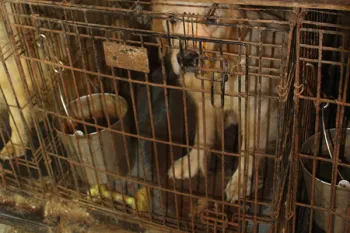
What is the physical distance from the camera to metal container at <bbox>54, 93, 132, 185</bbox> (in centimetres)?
187

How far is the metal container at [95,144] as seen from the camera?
1.87m

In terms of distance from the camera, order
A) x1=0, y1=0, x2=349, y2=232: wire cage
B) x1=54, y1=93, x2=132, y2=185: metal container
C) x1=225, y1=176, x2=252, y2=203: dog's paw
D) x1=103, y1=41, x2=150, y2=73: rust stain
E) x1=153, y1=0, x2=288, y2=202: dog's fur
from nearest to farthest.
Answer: x1=103, y1=41, x2=150, y2=73: rust stain, x1=0, y1=0, x2=349, y2=232: wire cage, x1=153, y1=0, x2=288, y2=202: dog's fur, x1=54, y1=93, x2=132, y2=185: metal container, x1=225, y1=176, x2=252, y2=203: dog's paw

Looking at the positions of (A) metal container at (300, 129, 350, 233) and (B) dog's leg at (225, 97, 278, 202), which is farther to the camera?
(B) dog's leg at (225, 97, 278, 202)

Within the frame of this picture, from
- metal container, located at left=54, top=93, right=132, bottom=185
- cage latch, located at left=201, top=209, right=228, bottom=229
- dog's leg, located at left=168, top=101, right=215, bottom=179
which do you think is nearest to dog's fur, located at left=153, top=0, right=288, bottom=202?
dog's leg, located at left=168, top=101, right=215, bottom=179

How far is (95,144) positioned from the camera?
1947 mm

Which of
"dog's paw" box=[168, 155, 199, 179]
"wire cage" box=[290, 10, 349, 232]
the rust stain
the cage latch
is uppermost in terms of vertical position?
the rust stain

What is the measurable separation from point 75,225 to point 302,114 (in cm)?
108

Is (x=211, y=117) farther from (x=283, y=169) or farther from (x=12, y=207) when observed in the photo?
(x=12, y=207)

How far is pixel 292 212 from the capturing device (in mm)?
1556

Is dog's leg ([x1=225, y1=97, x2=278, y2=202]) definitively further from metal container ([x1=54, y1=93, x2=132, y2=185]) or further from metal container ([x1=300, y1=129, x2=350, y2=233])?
metal container ([x1=54, y1=93, x2=132, y2=185])

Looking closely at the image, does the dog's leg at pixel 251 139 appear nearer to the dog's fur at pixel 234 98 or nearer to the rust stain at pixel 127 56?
the dog's fur at pixel 234 98

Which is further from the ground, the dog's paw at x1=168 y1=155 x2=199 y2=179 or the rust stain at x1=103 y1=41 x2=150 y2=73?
the rust stain at x1=103 y1=41 x2=150 y2=73

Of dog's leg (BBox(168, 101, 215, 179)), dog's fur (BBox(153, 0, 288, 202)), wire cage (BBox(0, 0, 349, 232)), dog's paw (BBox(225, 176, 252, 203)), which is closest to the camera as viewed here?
wire cage (BBox(0, 0, 349, 232))

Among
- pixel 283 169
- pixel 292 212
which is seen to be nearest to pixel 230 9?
pixel 283 169
